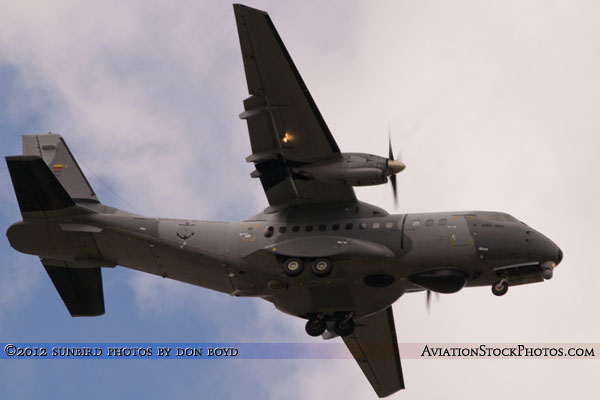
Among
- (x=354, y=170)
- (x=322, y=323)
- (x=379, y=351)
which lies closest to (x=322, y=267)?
(x=354, y=170)

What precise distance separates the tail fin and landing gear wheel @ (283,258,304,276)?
24.6 feet

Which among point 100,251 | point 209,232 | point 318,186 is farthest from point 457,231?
point 100,251

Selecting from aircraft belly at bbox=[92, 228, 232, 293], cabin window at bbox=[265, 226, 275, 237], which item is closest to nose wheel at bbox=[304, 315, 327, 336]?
aircraft belly at bbox=[92, 228, 232, 293]

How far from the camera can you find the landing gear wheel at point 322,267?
28.8 metres

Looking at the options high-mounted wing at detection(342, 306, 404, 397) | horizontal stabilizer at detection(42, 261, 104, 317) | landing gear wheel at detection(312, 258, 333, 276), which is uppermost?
landing gear wheel at detection(312, 258, 333, 276)

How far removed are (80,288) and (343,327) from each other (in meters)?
8.67

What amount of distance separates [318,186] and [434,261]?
414cm

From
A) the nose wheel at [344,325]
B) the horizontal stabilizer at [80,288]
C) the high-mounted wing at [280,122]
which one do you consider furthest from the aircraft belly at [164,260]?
the nose wheel at [344,325]

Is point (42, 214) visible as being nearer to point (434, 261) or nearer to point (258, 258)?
point (258, 258)

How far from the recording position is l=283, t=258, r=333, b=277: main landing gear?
28.8m

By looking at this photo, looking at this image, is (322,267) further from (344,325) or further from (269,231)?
(344,325)

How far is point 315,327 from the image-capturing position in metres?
31.3

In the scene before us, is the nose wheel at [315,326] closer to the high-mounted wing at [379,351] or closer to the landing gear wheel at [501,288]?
the high-mounted wing at [379,351]

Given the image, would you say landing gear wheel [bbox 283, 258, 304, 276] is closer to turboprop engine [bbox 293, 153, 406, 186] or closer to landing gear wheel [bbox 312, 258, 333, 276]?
landing gear wheel [bbox 312, 258, 333, 276]
